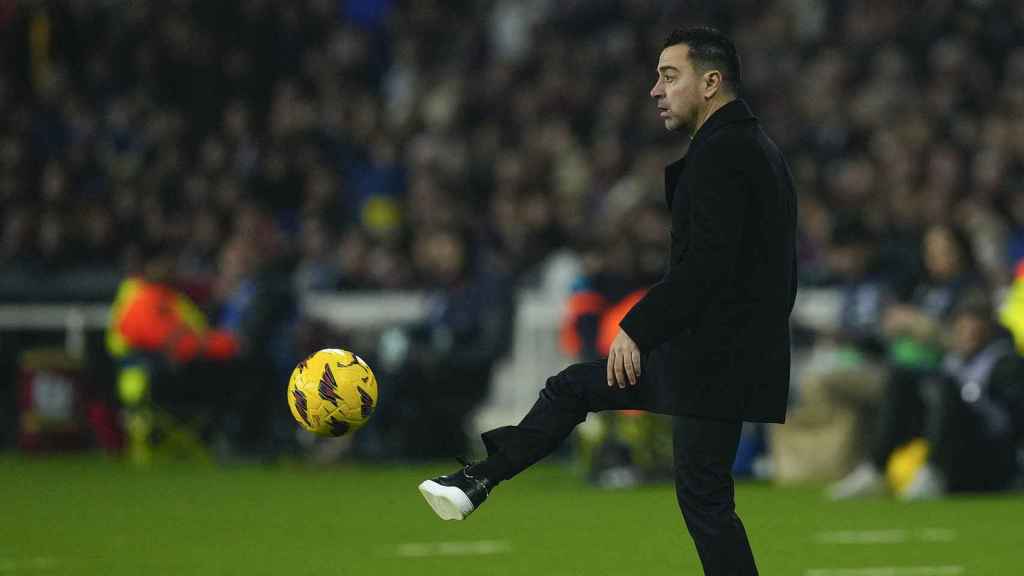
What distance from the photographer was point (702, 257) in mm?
6754

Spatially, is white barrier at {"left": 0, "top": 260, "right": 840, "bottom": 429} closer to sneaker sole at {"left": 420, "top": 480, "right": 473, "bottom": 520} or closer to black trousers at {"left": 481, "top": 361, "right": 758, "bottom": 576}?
black trousers at {"left": 481, "top": 361, "right": 758, "bottom": 576}

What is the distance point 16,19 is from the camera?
2648cm

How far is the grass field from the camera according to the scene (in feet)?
31.6

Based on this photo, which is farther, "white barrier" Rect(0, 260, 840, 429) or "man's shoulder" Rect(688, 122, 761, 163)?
"white barrier" Rect(0, 260, 840, 429)

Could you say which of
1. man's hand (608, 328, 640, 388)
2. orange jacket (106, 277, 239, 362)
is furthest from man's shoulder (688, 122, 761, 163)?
orange jacket (106, 277, 239, 362)

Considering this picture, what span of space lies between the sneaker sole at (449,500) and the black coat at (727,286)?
0.73m

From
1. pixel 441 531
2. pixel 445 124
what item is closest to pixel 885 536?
pixel 441 531

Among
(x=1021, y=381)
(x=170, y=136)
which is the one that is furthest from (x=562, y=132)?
(x=1021, y=381)

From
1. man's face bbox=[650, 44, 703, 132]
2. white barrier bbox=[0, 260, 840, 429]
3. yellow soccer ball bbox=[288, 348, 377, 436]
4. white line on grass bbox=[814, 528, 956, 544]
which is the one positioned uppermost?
man's face bbox=[650, 44, 703, 132]

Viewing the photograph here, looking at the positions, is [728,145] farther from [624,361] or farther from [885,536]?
[885,536]

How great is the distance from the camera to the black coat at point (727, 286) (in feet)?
22.2

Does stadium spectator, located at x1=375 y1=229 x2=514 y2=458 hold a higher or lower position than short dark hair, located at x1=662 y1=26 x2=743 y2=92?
lower

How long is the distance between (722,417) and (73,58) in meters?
21.3

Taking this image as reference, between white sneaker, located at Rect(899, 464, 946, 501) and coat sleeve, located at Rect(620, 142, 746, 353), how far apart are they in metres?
7.04
